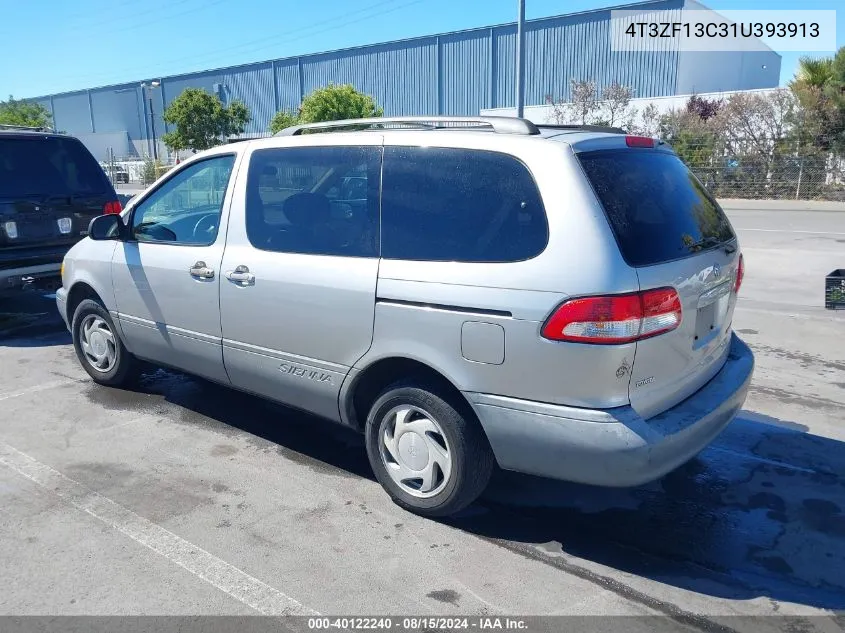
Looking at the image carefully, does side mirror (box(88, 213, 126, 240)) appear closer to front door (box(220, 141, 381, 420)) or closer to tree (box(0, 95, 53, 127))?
front door (box(220, 141, 381, 420))

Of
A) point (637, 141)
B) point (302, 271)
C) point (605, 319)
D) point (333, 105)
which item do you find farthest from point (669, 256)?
point (333, 105)

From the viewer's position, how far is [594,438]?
9.95ft

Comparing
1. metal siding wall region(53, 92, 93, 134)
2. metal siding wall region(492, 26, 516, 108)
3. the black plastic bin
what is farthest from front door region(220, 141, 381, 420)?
metal siding wall region(53, 92, 93, 134)

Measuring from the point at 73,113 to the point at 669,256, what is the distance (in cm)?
8610

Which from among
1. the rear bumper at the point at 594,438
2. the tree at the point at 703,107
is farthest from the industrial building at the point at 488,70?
the rear bumper at the point at 594,438

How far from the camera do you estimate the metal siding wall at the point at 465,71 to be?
139 ft

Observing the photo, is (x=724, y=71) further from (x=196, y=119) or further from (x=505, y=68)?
(x=196, y=119)

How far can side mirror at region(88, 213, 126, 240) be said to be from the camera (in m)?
5.09

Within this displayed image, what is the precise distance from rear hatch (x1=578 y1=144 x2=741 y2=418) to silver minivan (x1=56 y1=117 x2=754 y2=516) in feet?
0.04

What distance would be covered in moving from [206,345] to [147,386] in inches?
63.1

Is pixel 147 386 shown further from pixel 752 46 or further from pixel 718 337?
pixel 752 46

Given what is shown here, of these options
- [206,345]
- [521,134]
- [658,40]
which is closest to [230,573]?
[206,345]

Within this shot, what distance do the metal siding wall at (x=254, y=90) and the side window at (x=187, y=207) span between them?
51.1 metres

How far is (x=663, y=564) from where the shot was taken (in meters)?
3.32
